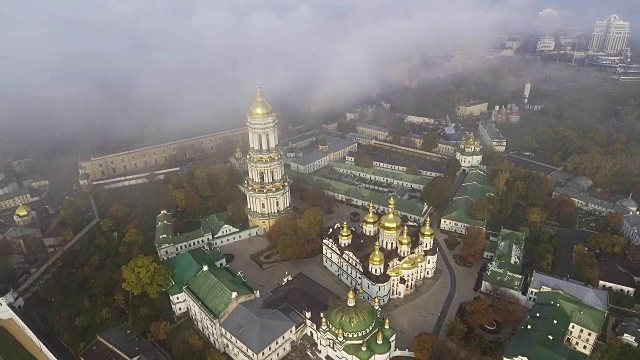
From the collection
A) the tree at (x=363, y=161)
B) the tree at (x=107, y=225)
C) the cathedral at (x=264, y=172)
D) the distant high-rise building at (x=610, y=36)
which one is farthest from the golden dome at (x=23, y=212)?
the distant high-rise building at (x=610, y=36)

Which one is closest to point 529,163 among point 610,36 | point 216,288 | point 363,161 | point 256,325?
point 363,161

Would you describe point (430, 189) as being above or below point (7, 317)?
above

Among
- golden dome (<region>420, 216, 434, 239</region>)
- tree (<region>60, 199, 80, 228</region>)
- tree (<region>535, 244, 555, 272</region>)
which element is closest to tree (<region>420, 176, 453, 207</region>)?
golden dome (<region>420, 216, 434, 239</region>)

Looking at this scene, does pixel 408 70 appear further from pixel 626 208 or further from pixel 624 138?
pixel 626 208

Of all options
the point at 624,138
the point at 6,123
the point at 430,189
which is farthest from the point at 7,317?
the point at 624,138

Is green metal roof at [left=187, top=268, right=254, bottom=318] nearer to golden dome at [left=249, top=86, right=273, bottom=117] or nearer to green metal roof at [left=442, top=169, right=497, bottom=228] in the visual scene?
golden dome at [left=249, top=86, right=273, bottom=117]

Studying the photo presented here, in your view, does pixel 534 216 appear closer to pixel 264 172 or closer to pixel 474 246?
pixel 474 246
